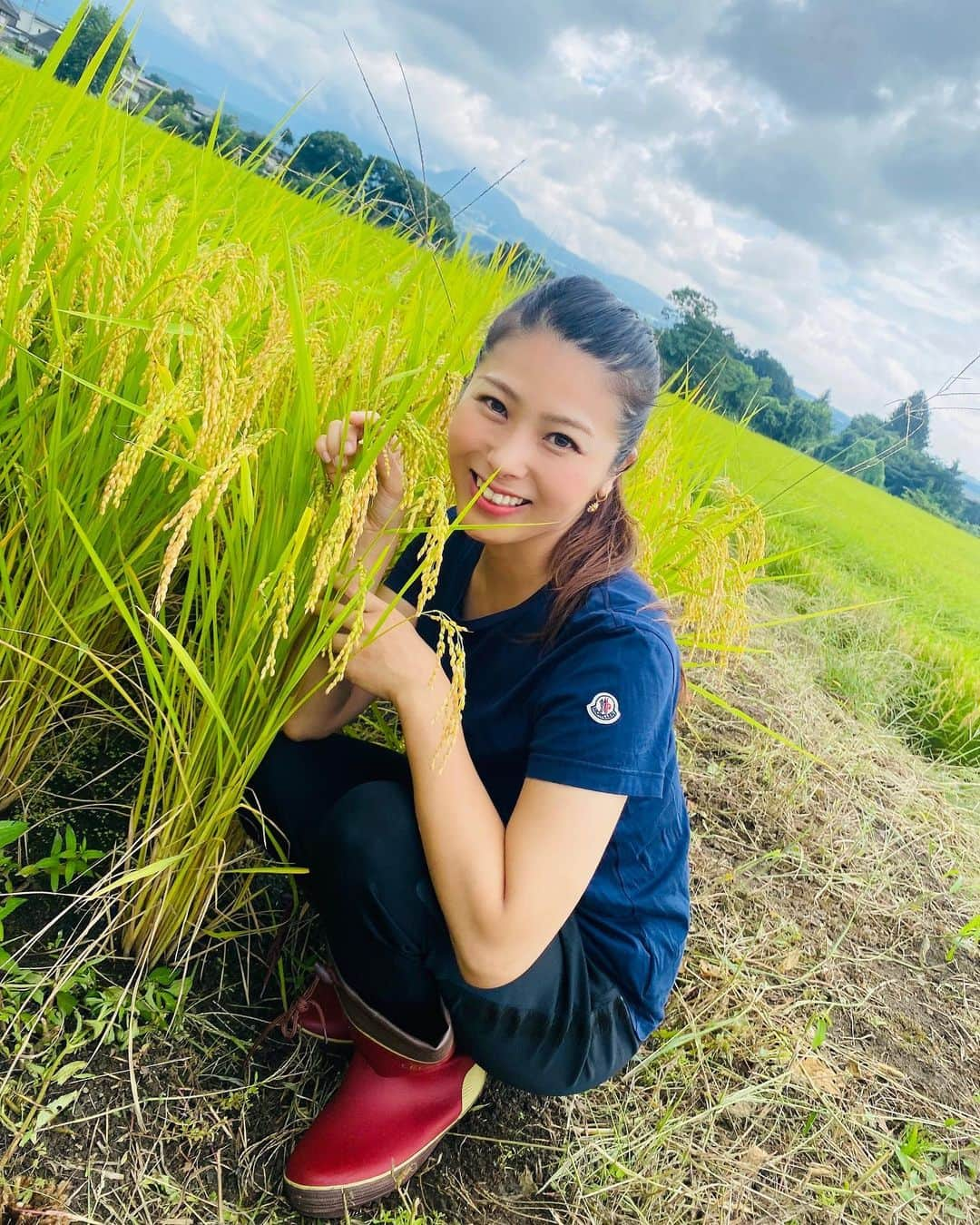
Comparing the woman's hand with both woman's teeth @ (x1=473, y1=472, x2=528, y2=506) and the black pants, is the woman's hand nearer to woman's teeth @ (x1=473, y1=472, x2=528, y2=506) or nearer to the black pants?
woman's teeth @ (x1=473, y1=472, x2=528, y2=506)

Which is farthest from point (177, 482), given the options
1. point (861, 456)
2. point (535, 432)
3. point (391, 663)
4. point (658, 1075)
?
point (658, 1075)

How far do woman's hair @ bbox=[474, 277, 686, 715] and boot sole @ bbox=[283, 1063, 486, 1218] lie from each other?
876 mm

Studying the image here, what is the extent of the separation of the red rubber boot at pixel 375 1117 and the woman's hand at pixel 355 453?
0.77 m

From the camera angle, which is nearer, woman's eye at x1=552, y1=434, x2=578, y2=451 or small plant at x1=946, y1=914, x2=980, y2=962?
woman's eye at x1=552, y1=434, x2=578, y2=451

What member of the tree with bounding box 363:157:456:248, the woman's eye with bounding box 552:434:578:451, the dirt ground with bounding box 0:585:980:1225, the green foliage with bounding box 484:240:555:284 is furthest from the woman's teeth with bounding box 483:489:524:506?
the green foliage with bounding box 484:240:555:284

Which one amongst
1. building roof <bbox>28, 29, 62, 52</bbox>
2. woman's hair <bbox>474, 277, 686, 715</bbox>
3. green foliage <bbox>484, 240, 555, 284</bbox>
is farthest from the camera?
green foliage <bbox>484, 240, 555, 284</bbox>

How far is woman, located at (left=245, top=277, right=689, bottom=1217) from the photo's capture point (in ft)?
3.98

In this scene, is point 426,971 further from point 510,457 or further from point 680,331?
point 680,331

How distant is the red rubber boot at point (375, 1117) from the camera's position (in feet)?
4.26

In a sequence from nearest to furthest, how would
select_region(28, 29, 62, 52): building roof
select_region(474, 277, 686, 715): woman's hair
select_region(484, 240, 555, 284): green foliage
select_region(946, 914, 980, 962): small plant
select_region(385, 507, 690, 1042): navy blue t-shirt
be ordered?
select_region(385, 507, 690, 1042): navy blue t-shirt → select_region(474, 277, 686, 715): woman's hair → select_region(28, 29, 62, 52): building roof → select_region(946, 914, 980, 962): small plant → select_region(484, 240, 555, 284): green foliage

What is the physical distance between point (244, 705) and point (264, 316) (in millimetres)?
747

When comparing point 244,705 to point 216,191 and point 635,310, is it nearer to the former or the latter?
point 635,310

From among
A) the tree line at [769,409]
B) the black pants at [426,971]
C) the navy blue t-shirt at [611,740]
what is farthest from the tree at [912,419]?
the black pants at [426,971]

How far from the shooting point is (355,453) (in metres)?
1.14
